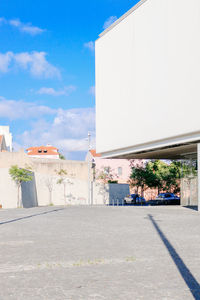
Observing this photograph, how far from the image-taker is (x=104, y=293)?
5211 millimetres

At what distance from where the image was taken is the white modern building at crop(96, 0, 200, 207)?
22859 mm

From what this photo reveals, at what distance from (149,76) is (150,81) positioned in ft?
1.33

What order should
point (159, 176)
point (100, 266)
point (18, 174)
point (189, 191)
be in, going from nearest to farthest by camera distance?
point (100, 266), point (189, 191), point (18, 174), point (159, 176)

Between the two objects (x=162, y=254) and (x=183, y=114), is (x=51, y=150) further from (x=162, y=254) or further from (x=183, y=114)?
(x=162, y=254)

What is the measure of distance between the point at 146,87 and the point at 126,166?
4970 centimetres

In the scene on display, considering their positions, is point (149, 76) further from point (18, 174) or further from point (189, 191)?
point (18, 174)

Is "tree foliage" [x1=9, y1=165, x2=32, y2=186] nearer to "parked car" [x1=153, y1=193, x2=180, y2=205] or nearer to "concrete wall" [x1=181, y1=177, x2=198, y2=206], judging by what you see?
"concrete wall" [x1=181, y1=177, x2=198, y2=206]

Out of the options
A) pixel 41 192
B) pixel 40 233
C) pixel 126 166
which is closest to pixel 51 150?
pixel 126 166

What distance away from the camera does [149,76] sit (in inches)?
1057

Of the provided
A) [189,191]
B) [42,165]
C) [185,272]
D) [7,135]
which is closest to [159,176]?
[42,165]

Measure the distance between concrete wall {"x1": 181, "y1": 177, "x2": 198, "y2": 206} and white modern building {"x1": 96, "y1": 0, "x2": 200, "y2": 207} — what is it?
2.11 metres

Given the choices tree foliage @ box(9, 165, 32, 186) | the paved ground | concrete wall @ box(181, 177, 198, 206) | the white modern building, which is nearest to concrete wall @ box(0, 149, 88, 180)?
tree foliage @ box(9, 165, 32, 186)

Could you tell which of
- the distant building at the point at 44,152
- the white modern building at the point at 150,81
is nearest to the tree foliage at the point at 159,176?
the white modern building at the point at 150,81

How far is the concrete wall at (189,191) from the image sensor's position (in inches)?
1132
